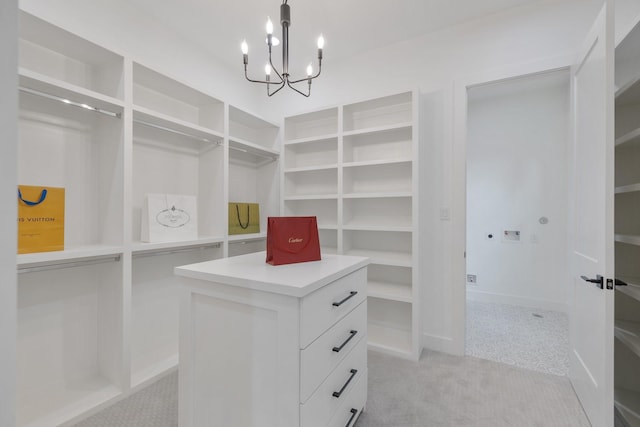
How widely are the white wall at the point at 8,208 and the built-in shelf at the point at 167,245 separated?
1652 millimetres

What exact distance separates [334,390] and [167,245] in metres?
1.51

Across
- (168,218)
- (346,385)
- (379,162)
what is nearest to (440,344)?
(346,385)

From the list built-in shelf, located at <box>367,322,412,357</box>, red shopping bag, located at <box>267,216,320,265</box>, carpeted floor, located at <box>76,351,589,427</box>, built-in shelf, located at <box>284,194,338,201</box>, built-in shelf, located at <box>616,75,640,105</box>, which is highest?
built-in shelf, located at <box>616,75,640,105</box>

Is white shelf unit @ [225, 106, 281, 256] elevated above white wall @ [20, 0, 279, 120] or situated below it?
below

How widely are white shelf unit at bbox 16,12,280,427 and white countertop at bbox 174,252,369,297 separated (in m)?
0.88

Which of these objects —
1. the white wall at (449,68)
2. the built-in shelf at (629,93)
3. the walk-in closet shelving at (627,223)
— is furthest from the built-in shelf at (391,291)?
the built-in shelf at (629,93)

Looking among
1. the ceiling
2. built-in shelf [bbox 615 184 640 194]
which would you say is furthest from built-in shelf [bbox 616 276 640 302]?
the ceiling

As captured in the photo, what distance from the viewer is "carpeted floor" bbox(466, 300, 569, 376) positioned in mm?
2270

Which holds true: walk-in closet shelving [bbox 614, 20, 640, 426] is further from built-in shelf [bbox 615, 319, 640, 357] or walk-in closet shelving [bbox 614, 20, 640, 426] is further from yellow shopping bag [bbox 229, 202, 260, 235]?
yellow shopping bag [bbox 229, 202, 260, 235]

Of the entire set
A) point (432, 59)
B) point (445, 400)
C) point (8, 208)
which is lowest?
point (445, 400)

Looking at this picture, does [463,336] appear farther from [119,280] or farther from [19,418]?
[19,418]

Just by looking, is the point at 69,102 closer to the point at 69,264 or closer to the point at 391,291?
the point at 69,264

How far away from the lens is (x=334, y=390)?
1.26 m

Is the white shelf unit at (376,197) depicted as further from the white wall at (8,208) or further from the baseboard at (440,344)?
the white wall at (8,208)
